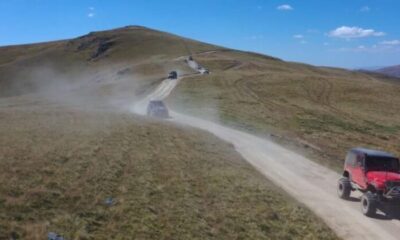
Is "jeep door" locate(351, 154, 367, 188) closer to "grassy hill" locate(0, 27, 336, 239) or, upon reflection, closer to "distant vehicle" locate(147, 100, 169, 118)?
"grassy hill" locate(0, 27, 336, 239)

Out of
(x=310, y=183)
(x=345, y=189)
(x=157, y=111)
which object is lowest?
(x=310, y=183)

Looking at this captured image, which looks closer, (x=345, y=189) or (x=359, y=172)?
(x=359, y=172)

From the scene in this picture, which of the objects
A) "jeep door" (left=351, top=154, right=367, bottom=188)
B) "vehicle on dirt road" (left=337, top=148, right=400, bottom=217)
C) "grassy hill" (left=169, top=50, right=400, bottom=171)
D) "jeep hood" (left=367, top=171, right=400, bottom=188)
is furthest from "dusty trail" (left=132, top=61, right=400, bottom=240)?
"grassy hill" (left=169, top=50, right=400, bottom=171)

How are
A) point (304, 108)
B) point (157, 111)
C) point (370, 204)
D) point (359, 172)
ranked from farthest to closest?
1. point (304, 108)
2. point (157, 111)
3. point (359, 172)
4. point (370, 204)

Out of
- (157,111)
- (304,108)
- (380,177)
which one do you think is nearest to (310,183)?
(380,177)

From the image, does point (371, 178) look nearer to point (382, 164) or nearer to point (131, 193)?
point (382, 164)

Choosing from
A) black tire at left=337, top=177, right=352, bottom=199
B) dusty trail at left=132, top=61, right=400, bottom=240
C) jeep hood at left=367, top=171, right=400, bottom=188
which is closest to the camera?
dusty trail at left=132, top=61, right=400, bottom=240
